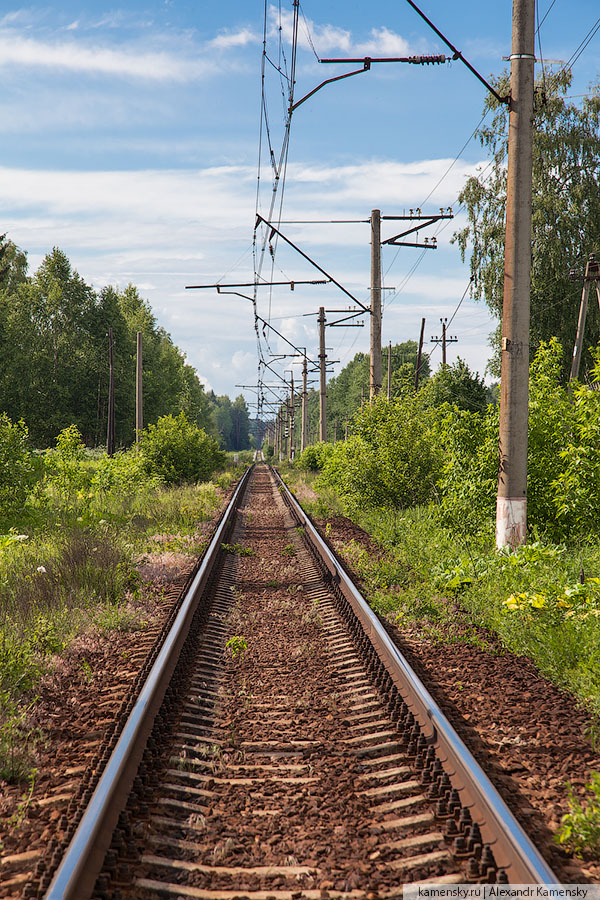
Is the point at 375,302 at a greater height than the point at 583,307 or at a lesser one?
lesser

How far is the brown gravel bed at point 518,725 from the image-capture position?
3.79 metres

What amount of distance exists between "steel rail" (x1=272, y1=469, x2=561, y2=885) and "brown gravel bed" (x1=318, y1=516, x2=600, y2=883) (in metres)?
0.19

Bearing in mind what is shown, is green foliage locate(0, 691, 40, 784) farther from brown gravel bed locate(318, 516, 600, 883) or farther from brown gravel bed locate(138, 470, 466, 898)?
brown gravel bed locate(318, 516, 600, 883)

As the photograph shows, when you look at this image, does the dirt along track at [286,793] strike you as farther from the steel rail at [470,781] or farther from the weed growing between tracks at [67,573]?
the weed growing between tracks at [67,573]

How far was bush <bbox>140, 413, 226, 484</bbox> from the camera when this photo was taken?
2549 centimetres

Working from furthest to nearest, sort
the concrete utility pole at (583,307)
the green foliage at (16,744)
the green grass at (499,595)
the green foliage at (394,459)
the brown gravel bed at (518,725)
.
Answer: the concrete utility pole at (583,307) → the green foliage at (394,459) → the green grass at (499,595) → the green foliage at (16,744) → the brown gravel bed at (518,725)

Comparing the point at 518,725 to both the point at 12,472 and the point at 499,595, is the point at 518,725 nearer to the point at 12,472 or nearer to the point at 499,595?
the point at 499,595

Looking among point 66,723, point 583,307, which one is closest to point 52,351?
point 583,307

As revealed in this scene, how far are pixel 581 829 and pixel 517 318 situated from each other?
694 cm

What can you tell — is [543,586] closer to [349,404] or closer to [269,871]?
[269,871]

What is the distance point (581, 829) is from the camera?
11.5ft

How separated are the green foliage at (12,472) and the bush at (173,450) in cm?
1070

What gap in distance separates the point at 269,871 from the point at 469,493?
822 centimetres

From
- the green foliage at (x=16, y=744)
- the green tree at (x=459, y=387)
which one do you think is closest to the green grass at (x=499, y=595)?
the green foliage at (x=16, y=744)
